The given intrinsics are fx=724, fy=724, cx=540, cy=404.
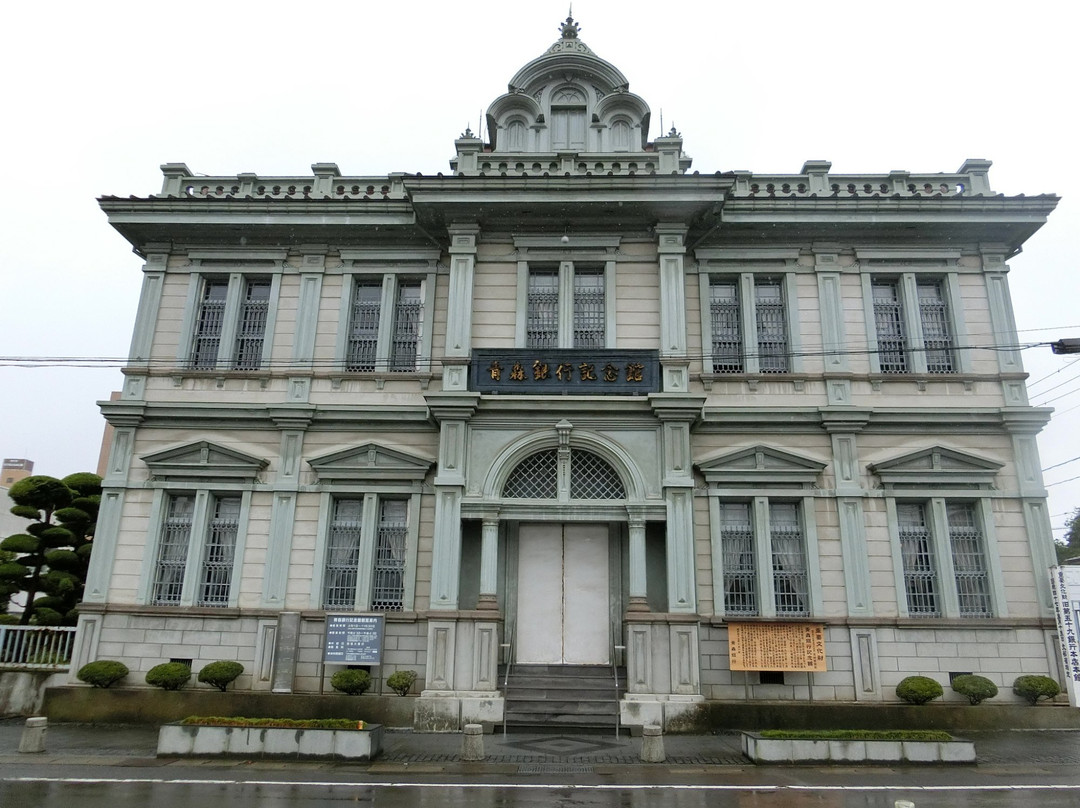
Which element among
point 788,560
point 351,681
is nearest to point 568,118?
point 788,560

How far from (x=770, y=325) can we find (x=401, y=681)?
10.8 meters

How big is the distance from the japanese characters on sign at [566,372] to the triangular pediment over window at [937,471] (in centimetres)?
510

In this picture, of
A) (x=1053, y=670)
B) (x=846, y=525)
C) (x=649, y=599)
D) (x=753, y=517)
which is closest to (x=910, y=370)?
(x=846, y=525)

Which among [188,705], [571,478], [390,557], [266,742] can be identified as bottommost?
[266,742]

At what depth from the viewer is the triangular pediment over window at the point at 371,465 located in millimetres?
15211

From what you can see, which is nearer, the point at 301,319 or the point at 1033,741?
the point at 1033,741

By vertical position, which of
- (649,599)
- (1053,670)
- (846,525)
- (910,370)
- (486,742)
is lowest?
(486,742)

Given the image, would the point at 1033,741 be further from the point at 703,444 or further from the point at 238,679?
the point at 238,679

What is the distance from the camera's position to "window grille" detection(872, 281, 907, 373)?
1593 cm

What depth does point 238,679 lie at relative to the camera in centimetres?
1441

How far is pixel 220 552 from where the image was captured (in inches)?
606

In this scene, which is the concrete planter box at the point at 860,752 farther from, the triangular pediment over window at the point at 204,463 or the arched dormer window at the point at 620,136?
the arched dormer window at the point at 620,136

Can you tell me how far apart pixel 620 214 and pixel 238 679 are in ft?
40.8

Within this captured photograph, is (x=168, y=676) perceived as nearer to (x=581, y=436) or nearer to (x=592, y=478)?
(x=592, y=478)
